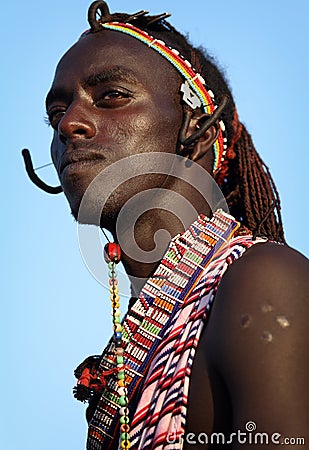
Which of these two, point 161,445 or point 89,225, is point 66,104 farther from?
point 161,445

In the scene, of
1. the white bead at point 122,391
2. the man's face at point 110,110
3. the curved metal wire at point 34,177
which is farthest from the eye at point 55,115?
the white bead at point 122,391

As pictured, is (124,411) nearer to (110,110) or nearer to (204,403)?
(204,403)

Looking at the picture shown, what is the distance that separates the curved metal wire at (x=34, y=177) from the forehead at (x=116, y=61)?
2.53 ft

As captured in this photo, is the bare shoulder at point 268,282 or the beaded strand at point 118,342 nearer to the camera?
the bare shoulder at point 268,282

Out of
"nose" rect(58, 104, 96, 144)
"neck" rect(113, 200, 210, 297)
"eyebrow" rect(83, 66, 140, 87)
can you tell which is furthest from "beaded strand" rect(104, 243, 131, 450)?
"eyebrow" rect(83, 66, 140, 87)

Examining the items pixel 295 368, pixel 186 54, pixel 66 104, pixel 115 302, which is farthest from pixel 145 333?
pixel 186 54

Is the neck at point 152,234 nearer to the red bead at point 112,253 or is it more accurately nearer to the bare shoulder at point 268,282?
the red bead at point 112,253

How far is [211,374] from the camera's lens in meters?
3.06

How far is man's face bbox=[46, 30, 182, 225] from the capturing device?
391cm

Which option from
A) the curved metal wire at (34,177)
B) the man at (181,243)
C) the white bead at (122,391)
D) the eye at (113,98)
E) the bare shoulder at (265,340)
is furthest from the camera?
the curved metal wire at (34,177)

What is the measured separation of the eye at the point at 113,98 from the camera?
4.02 m

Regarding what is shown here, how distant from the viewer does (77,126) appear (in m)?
3.95

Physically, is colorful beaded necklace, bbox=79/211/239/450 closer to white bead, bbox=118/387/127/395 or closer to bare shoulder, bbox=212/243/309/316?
white bead, bbox=118/387/127/395

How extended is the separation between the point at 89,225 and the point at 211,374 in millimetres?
1288
